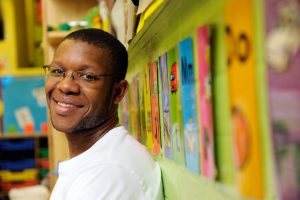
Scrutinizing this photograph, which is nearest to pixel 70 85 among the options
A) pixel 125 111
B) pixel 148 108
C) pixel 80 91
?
pixel 80 91

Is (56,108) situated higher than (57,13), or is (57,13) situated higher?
(57,13)

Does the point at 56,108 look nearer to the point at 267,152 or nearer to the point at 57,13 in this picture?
the point at 267,152

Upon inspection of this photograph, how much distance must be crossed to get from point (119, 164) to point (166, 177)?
0.16 metres

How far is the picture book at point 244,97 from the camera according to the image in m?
0.52

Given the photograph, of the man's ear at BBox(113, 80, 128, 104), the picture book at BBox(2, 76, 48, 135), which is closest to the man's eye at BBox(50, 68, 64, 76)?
the man's ear at BBox(113, 80, 128, 104)

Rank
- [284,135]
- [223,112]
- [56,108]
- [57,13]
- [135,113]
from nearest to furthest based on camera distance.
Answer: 1. [284,135]
2. [223,112]
3. [56,108]
4. [135,113]
5. [57,13]

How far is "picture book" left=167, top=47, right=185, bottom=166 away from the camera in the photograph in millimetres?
917

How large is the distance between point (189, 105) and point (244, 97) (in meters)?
0.28

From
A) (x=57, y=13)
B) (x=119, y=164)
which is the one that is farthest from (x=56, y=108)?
(x=57, y=13)

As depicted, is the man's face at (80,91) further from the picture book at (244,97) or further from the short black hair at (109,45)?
the picture book at (244,97)

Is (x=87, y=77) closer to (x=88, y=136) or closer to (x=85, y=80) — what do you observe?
(x=85, y=80)

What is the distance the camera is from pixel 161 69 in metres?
1.09

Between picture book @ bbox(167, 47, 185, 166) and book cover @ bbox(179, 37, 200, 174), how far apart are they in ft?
0.12

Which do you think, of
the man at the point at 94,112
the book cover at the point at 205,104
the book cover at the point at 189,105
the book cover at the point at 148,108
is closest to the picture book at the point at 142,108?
the book cover at the point at 148,108
